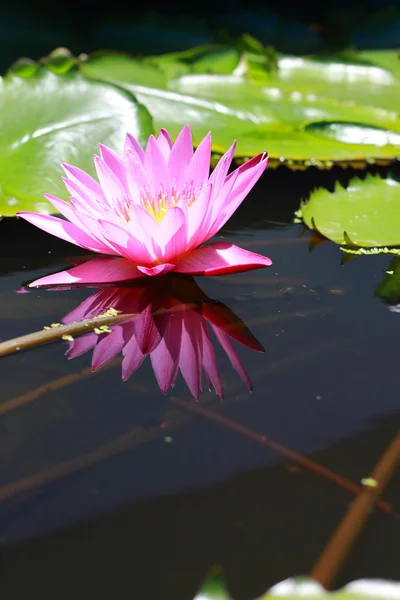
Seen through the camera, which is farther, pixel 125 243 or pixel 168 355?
pixel 125 243

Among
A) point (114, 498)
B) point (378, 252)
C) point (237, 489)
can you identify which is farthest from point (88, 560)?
point (378, 252)

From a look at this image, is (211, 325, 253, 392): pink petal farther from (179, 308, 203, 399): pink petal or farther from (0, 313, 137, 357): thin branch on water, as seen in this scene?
(0, 313, 137, 357): thin branch on water

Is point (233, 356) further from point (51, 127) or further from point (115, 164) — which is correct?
point (51, 127)

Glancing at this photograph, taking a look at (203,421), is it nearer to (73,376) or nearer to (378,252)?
(73,376)

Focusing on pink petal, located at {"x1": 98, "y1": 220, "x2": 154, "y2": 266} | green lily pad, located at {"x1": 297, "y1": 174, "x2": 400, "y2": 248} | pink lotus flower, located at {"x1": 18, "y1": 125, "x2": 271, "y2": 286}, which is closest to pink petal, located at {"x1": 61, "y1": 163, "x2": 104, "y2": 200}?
pink lotus flower, located at {"x1": 18, "y1": 125, "x2": 271, "y2": 286}

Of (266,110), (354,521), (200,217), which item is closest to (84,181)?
(200,217)

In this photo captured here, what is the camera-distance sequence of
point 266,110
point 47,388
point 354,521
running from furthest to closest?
point 266,110 → point 47,388 → point 354,521
